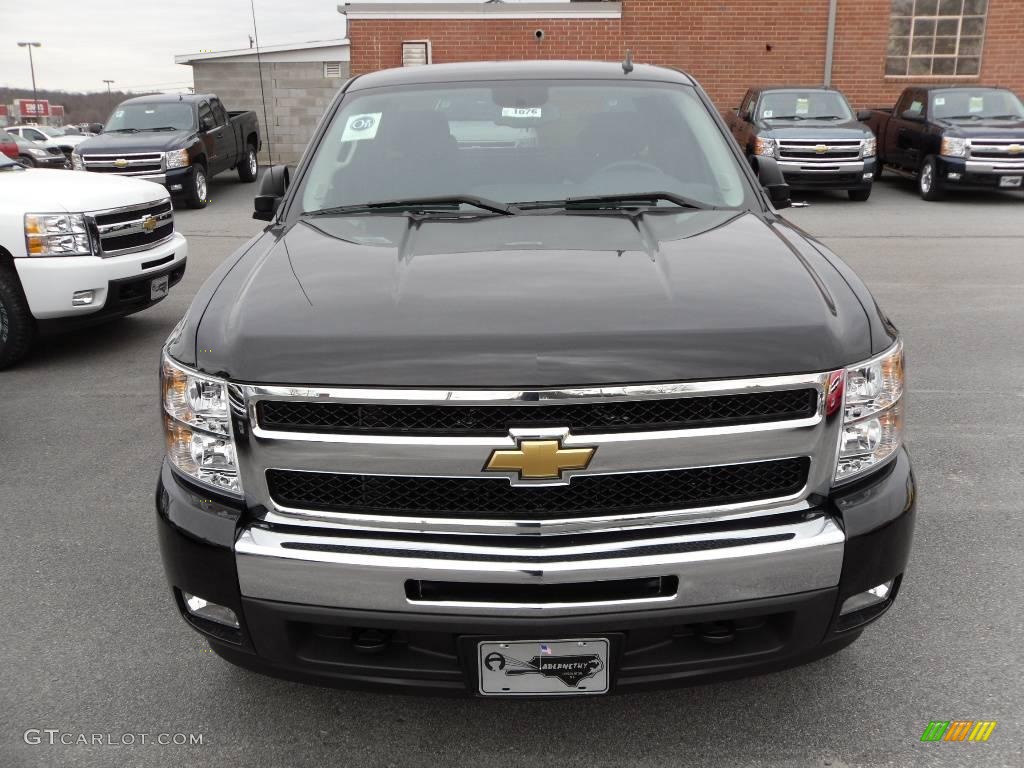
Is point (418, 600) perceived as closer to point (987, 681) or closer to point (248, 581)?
point (248, 581)

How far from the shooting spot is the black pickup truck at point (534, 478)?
7.16 feet

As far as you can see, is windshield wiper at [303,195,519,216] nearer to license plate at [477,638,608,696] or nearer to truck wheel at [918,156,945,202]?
license plate at [477,638,608,696]

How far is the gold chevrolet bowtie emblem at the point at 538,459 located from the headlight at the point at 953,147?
47.6ft

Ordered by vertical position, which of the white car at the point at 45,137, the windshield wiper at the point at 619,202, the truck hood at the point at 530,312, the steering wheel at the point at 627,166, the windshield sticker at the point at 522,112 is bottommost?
the white car at the point at 45,137

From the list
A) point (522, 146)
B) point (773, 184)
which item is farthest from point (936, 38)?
point (522, 146)

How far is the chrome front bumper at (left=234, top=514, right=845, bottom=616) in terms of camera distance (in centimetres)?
217

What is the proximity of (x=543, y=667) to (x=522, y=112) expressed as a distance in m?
2.32

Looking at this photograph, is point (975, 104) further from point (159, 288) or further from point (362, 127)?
point (362, 127)

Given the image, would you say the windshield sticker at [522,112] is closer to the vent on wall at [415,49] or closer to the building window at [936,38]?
the vent on wall at [415,49]

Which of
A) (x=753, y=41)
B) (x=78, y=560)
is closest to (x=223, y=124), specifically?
(x=753, y=41)

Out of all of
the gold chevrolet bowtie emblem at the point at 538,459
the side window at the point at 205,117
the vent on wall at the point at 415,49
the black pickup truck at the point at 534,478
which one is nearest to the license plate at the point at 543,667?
the black pickup truck at the point at 534,478

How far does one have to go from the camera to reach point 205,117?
17219mm

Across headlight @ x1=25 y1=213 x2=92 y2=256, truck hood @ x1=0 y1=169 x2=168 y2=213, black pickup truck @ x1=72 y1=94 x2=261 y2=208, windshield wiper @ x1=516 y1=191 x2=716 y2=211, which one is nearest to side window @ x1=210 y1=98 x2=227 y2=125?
black pickup truck @ x1=72 y1=94 x2=261 y2=208

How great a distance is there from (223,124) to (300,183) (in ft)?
51.8
